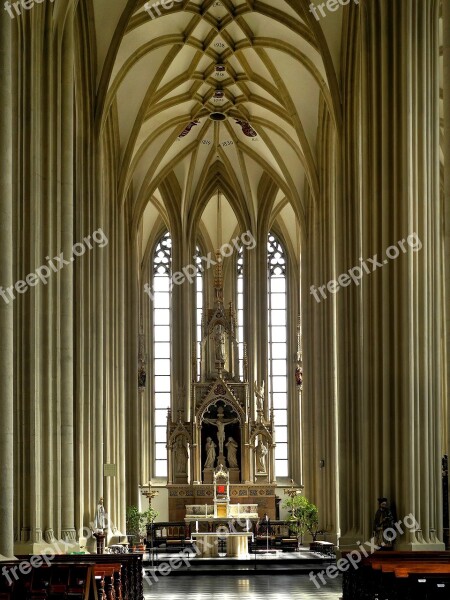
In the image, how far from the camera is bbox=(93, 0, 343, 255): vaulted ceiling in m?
31.6

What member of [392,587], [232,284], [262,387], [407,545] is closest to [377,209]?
[407,545]

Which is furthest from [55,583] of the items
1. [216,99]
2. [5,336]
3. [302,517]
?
[216,99]

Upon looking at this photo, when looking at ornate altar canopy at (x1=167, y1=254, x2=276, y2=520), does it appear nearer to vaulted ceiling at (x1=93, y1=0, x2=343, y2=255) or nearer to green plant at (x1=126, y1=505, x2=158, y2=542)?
green plant at (x1=126, y1=505, x2=158, y2=542)

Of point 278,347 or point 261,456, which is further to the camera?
point 278,347

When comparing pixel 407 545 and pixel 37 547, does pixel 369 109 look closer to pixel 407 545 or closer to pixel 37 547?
pixel 407 545

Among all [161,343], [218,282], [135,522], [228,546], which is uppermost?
[218,282]

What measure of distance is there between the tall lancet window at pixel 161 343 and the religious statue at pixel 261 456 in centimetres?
470

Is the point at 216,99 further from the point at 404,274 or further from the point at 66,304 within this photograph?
the point at 404,274

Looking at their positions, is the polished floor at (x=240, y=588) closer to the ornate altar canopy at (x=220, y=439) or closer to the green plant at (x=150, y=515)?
the green plant at (x=150, y=515)

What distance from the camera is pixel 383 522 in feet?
73.2

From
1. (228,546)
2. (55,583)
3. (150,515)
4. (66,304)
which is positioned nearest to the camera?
(55,583)

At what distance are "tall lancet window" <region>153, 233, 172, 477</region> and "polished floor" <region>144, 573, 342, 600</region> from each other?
16.8 meters

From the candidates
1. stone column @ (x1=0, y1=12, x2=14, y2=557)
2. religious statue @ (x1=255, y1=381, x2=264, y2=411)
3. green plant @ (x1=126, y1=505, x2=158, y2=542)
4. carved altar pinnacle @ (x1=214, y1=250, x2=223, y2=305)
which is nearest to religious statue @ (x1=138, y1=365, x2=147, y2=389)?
carved altar pinnacle @ (x1=214, y1=250, x2=223, y2=305)

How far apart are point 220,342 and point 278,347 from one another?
4.49 m
